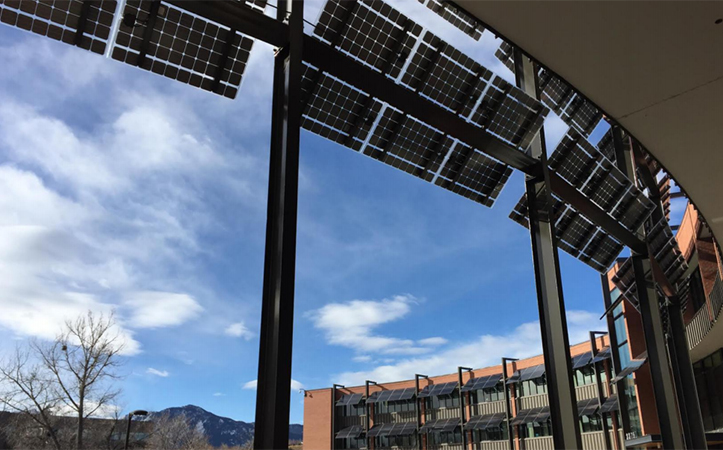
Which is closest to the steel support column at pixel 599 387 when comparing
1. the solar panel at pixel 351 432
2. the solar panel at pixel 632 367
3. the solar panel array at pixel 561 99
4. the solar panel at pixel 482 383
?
the solar panel at pixel 632 367

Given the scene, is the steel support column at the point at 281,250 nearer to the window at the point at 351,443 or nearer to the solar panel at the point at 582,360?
the solar panel at the point at 582,360

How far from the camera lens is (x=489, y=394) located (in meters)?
50.9

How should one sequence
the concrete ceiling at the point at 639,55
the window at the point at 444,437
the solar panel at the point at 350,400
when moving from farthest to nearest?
the solar panel at the point at 350,400, the window at the point at 444,437, the concrete ceiling at the point at 639,55

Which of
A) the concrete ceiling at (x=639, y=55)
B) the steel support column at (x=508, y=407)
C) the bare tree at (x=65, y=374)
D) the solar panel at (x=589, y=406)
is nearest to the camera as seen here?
the concrete ceiling at (x=639, y=55)

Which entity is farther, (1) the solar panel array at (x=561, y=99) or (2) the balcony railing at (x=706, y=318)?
(2) the balcony railing at (x=706, y=318)

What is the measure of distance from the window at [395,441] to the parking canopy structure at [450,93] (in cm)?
4989

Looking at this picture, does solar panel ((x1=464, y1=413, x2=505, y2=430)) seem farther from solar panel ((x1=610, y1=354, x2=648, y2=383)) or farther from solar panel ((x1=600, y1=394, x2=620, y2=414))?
solar panel ((x1=610, y1=354, x2=648, y2=383))

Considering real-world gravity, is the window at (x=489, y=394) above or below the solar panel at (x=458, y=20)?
below

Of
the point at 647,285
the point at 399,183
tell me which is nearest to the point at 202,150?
the point at 399,183

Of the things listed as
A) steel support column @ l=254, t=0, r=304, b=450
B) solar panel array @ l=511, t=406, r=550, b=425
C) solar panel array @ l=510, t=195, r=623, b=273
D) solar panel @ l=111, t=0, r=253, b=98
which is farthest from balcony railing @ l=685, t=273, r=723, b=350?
solar panel array @ l=511, t=406, r=550, b=425

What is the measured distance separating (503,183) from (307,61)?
172 inches

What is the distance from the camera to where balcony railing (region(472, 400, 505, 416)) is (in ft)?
162

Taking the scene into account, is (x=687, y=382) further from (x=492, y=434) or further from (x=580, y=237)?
(x=492, y=434)

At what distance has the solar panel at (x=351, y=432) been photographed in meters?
61.0
